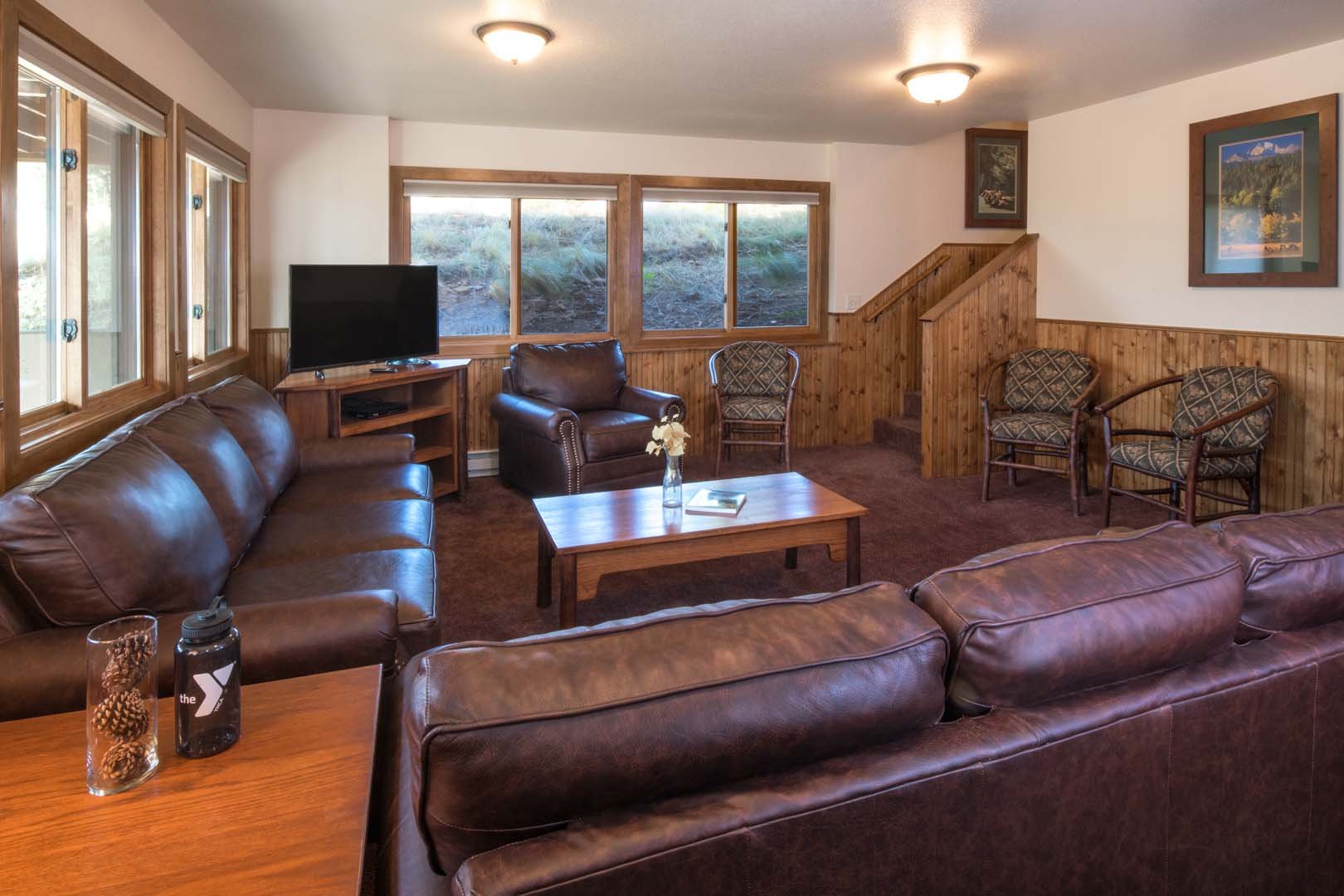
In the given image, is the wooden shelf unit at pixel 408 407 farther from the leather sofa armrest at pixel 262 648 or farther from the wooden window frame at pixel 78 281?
the leather sofa armrest at pixel 262 648

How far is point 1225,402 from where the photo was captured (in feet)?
Result: 14.3

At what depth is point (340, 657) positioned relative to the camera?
1.75m

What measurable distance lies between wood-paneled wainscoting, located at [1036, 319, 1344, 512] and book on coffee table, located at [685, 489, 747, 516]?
116 inches

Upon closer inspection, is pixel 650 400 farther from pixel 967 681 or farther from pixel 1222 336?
pixel 967 681

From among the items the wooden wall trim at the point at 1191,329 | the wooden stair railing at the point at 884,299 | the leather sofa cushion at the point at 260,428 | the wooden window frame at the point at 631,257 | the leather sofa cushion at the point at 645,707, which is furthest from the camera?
the wooden stair railing at the point at 884,299

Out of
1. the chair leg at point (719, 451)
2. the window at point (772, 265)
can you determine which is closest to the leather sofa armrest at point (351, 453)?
the chair leg at point (719, 451)

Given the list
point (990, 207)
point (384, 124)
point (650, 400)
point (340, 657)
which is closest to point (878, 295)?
point (990, 207)

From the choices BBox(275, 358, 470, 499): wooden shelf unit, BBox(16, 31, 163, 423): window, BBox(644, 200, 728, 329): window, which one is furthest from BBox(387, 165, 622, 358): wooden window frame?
BBox(16, 31, 163, 423): window

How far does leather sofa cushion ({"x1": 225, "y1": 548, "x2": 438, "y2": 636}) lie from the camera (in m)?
2.14

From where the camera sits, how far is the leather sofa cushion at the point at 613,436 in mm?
4727

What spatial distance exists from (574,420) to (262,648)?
3.01 metres

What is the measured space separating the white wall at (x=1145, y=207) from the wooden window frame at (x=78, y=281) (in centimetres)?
514

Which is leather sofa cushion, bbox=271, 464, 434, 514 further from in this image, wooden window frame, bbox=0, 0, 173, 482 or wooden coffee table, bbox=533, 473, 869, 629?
wooden window frame, bbox=0, 0, 173, 482

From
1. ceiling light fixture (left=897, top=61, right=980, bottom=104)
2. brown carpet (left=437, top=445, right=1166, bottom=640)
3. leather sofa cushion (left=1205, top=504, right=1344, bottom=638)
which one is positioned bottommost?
brown carpet (left=437, top=445, right=1166, bottom=640)
